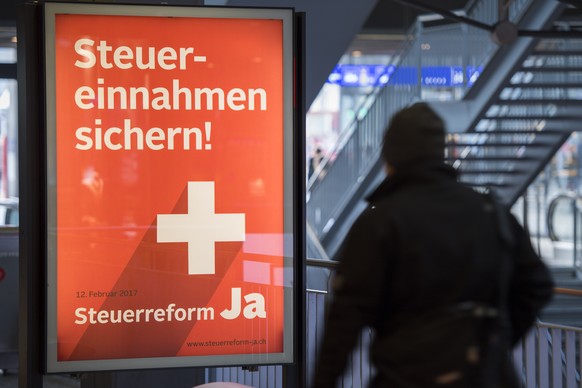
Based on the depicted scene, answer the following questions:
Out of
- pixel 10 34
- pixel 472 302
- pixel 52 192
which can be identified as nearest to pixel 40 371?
pixel 52 192

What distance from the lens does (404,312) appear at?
2.71m

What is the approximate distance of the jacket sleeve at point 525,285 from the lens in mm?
2926

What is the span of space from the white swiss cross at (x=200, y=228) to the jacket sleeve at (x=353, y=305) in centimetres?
181

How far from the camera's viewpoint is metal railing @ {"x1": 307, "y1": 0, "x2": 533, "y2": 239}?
1260cm

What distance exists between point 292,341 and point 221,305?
1.18ft

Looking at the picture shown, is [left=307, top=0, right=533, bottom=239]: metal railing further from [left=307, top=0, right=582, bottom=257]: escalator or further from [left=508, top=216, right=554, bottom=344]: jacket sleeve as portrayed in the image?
[left=508, top=216, right=554, bottom=344]: jacket sleeve

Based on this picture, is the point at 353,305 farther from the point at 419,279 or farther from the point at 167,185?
the point at 167,185

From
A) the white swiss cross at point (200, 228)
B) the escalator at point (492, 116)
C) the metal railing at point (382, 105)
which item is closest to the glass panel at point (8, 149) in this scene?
the metal railing at point (382, 105)

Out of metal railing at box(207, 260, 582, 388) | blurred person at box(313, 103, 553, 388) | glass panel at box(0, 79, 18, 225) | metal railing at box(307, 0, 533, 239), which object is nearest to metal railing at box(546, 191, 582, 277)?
metal railing at box(307, 0, 533, 239)

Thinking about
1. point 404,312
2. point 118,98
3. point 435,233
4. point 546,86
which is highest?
point 546,86

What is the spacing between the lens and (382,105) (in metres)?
13.1

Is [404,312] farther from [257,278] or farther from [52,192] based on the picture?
[52,192]

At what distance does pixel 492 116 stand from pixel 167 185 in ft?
29.2

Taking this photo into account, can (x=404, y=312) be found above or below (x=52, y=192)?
below
